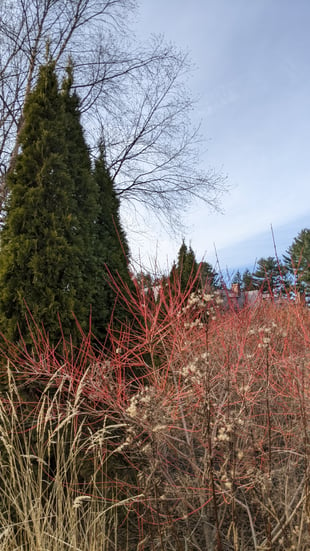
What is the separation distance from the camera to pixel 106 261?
4.50 metres

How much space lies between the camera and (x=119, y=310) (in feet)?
14.7

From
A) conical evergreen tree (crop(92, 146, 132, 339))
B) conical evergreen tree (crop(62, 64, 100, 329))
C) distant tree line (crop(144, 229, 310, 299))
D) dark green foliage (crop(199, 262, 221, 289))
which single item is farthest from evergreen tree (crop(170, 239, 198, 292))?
conical evergreen tree (crop(62, 64, 100, 329))

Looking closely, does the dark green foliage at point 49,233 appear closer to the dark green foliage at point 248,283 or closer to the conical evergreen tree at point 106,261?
the conical evergreen tree at point 106,261

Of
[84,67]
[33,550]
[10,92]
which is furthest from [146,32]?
[33,550]

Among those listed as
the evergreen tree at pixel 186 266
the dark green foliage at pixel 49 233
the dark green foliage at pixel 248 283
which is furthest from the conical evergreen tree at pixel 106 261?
the evergreen tree at pixel 186 266

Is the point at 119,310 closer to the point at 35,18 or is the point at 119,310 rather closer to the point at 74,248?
the point at 74,248

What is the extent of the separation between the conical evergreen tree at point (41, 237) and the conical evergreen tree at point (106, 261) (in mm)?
438

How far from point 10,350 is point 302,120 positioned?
385 centimetres

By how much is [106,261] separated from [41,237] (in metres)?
1.19

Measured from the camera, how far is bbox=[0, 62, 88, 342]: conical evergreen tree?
3.28 metres

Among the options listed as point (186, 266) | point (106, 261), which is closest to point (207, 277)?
point (106, 261)

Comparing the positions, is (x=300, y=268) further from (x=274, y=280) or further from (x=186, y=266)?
(x=274, y=280)

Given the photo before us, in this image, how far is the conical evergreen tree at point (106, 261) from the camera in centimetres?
400

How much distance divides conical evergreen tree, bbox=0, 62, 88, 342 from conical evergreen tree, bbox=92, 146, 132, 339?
1.44ft
